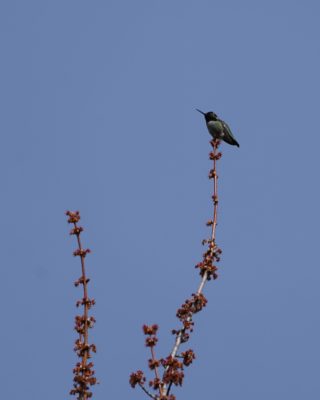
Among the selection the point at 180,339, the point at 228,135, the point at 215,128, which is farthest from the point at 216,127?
the point at 180,339

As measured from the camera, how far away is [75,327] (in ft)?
16.0

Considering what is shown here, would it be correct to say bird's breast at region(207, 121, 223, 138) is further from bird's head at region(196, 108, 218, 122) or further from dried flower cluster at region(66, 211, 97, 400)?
dried flower cluster at region(66, 211, 97, 400)

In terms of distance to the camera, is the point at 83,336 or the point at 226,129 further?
the point at 226,129

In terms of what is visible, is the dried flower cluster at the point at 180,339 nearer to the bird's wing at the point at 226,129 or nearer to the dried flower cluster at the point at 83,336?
the dried flower cluster at the point at 83,336

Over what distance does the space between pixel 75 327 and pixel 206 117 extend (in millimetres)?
12083

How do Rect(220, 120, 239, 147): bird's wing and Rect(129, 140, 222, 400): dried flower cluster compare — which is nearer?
Rect(129, 140, 222, 400): dried flower cluster

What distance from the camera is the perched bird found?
16.1 metres

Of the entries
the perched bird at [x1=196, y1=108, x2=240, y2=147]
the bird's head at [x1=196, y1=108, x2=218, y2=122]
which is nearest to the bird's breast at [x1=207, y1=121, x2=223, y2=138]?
the perched bird at [x1=196, y1=108, x2=240, y2=147]

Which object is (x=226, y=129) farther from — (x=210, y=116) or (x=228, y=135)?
(x=210, y=116)

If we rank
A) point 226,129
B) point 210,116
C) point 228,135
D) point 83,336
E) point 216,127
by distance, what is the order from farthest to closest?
point 228,135
point 226,129
point 210,116
point 216,127
point 83,336

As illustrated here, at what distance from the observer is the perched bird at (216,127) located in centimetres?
1612

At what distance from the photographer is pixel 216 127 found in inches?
634

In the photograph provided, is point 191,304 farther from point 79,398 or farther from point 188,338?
point 79,398

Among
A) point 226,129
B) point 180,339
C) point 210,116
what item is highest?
point 210,116
